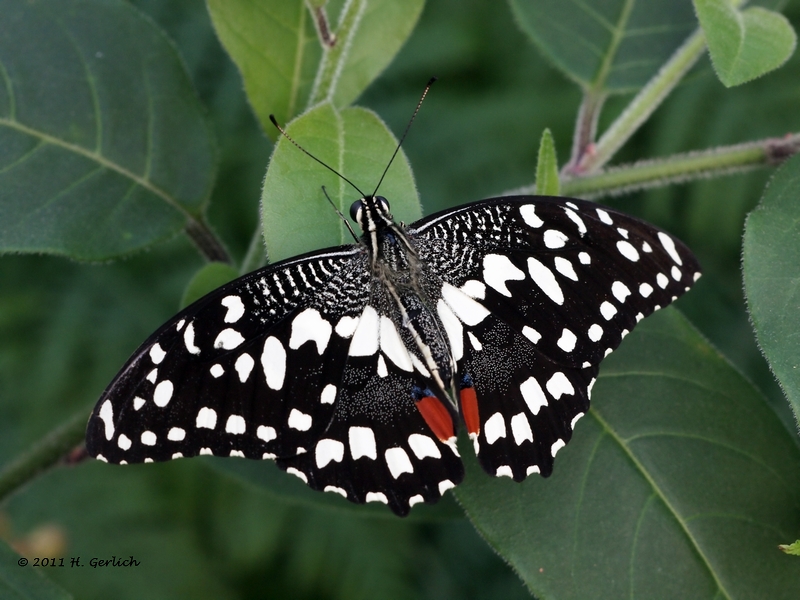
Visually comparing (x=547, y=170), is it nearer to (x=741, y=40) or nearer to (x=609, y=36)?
(x=741, y=40)

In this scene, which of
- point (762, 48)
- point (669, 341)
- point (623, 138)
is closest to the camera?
point (762, 48)

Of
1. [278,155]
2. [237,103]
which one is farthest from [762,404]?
[237,103]

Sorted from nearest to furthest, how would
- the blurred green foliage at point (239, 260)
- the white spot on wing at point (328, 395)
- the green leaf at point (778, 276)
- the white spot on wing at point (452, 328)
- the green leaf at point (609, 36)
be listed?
the green leaf at point (778, 276) < the white spot on wing at point (328, 395) < the white spot on wing at point (452, 328) < the green leaf at point (609, 36) < the blurred green foliage at point (239, 260)

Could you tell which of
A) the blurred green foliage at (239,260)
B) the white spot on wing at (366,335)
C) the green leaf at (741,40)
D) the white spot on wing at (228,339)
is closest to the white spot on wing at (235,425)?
the white spot on wing at (228,339)

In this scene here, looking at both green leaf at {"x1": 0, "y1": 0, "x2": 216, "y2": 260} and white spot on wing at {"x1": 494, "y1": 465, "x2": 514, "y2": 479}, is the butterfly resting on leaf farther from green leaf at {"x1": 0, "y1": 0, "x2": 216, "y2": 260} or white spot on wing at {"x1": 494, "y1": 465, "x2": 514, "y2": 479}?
green leaf at {"x1": 0, "y1": 0, "x2": 216, "y2": 260}

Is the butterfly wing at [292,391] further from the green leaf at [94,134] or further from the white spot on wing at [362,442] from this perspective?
the green leaf at [94,134]

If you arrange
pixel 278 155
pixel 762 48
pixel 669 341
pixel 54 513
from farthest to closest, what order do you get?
pixel 54 513, pixel 669 341, pixel 762 48, pixel 278 155

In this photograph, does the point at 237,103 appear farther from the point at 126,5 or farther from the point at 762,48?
the point at 762,48
